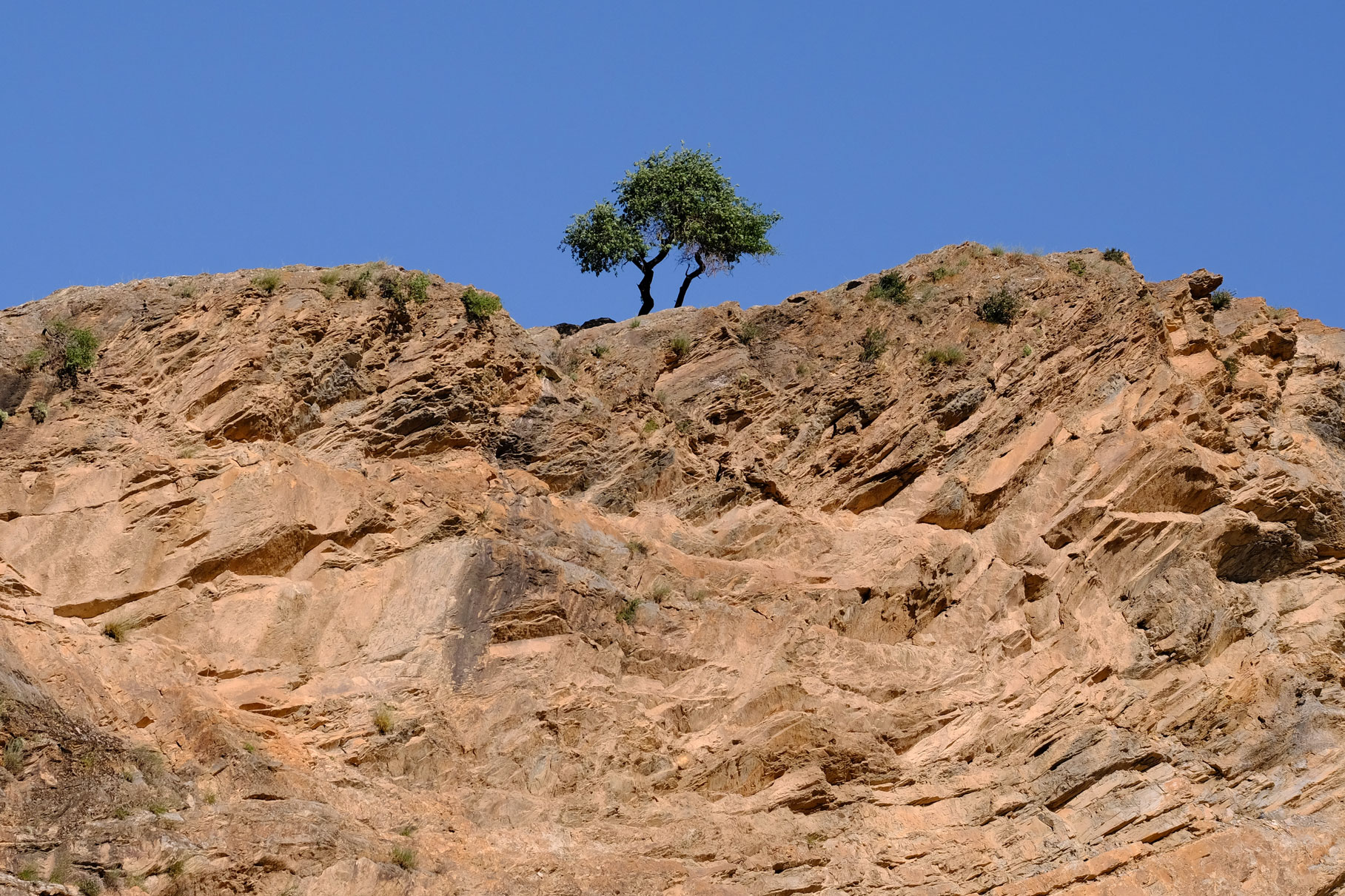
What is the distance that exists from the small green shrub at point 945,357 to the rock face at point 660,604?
13cm

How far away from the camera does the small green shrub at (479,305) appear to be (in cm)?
2828

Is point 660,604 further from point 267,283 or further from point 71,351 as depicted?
point 71,351

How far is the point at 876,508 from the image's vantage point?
91.3 ft

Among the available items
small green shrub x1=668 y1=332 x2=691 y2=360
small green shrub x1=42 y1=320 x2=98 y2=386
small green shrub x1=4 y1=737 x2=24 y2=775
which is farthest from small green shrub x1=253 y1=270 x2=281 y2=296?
small green shrub x1=4 y1=737 x2=24 y2=775

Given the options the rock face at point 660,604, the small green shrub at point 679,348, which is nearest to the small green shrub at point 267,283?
the rock face at point 660,604

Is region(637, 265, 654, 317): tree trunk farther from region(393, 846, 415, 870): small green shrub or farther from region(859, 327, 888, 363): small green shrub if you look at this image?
region(393, 846, 415, 870): small green shrub

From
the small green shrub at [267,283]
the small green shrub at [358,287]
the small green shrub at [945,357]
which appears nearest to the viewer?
the small green shrub at [267,283]

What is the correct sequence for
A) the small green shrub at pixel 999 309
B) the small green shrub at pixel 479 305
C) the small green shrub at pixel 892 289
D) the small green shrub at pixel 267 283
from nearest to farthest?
the small green shrub at pixel 267 283
the small green shrub at pixel 479 305
the small green shrub at pixel 999 309
the small green shrub at pixel 892 289

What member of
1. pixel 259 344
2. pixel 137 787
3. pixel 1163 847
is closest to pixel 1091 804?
pixel 1163 847

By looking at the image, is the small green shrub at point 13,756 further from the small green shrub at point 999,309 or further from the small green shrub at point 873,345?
the small green shrub at point 999,309

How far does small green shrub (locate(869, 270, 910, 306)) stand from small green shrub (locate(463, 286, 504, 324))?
7.41 m

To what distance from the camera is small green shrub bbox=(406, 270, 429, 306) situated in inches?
1113

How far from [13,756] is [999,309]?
18.8 m

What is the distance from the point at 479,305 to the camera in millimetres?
28359
